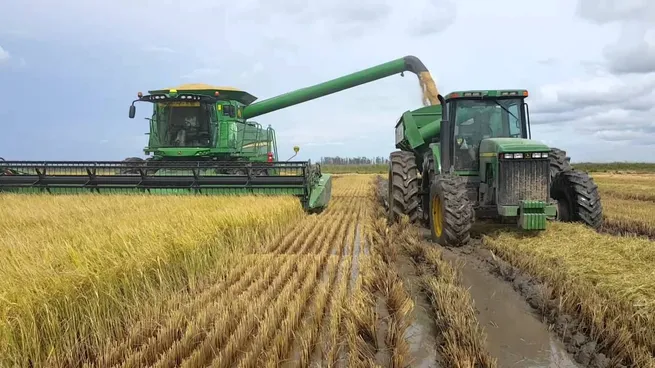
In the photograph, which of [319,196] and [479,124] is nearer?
[479,124]

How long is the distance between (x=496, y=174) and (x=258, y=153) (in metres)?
8.48

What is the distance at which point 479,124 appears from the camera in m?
7.33

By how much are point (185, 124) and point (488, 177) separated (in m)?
7.39

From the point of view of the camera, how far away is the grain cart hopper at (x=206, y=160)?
32.2 feet

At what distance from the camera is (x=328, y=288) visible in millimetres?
4281

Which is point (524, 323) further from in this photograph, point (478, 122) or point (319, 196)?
point (319, 196)

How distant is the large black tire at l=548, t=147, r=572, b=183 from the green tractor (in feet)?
0.04

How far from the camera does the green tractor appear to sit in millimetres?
6102

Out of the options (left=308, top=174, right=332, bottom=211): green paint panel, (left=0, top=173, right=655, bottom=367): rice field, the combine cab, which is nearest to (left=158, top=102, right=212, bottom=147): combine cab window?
the combine cab

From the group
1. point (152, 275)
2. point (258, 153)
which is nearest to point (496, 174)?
point (152, 275)

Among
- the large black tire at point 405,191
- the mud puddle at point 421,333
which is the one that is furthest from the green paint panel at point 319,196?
the mud puddle at point 421,333

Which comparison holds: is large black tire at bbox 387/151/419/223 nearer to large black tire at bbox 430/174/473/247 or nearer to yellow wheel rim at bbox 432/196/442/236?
yellow wheel rim at bbox 432/196/442/236

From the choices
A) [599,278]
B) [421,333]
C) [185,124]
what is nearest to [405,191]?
[599,278]

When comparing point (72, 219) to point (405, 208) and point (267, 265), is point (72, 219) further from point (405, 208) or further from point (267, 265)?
point (405, 208)
